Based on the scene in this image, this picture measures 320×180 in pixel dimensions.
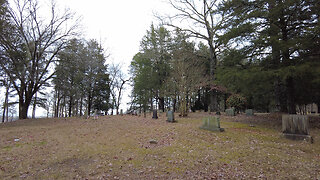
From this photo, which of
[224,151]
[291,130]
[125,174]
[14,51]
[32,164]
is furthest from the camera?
[14,51]

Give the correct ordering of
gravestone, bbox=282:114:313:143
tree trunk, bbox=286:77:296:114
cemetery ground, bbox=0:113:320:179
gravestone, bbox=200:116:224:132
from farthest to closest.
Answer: tree trunk, bbox=286:77:296:114
gravestone, bbox=200:116:224:132
gravestone, bbox=282:114:313:143
cemetery ground, bbox=0:113:320:179

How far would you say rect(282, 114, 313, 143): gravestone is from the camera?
715 cm

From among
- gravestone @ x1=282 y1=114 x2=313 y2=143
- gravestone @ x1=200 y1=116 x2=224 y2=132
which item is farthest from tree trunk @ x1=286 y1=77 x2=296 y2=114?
gravestone @ x1=200 y1=116 x2=224 y2=132

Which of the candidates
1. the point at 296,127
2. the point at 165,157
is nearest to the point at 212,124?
the point at 296,127

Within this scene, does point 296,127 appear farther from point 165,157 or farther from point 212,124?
point 165,157

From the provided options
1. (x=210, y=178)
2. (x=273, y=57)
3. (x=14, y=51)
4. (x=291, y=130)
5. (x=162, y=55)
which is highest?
(x=162, y=55)

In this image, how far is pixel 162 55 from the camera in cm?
2797

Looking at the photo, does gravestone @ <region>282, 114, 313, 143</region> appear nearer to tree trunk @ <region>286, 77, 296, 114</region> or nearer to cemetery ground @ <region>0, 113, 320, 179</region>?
cemetery ground @ <region>0, 113, 320, 179</region>

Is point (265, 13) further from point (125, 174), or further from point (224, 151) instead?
point (125, 174)

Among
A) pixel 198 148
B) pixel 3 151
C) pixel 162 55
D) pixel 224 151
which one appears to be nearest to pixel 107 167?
pixel 198 148

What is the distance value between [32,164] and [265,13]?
12484 mm

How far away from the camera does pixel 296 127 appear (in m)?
7.45

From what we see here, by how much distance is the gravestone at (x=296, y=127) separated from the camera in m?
7.15

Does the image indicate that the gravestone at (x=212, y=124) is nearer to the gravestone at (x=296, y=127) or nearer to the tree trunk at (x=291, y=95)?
the gravestone at (x=296, y=127)
